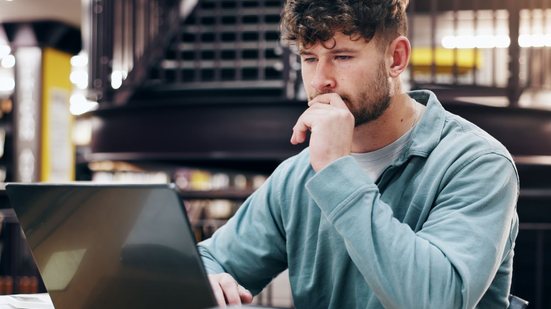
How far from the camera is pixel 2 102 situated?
377 inches

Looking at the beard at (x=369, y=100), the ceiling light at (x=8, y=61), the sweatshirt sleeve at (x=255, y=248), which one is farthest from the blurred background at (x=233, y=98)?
the ceiling light at (x=8, y=61)

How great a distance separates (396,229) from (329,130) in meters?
0.18

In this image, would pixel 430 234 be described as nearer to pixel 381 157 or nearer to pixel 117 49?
pixel 381 157

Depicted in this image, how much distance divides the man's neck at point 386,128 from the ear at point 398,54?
0.14 ft

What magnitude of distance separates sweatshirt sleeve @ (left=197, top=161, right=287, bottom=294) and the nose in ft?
0.90

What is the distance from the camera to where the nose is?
3.73ft

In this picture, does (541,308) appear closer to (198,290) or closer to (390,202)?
(390,202)

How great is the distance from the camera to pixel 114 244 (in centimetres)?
89

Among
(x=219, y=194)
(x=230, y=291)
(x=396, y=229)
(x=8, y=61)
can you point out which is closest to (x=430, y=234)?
(x=396, y=229)

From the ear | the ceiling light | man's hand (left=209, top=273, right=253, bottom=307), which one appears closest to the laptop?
man's hand (left=209, top=273, right=253, bottom=307)

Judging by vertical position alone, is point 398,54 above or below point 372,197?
above

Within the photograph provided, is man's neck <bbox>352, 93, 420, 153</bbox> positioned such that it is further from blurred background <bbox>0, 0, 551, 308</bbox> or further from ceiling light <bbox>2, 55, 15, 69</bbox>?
ceiling light <bbox>2, 55, 15, 69</bbox>

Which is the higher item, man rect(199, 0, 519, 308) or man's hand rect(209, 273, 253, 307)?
man rect(199, 0, 519, 308)

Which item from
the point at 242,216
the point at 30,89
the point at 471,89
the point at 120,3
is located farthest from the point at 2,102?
the point at 242,216
